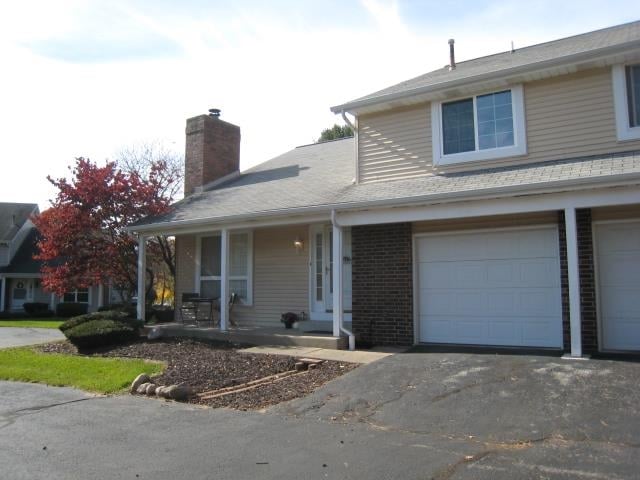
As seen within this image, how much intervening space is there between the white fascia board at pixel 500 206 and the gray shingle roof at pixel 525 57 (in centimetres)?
273

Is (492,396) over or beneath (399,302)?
beneath

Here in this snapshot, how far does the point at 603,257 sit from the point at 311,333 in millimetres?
5872

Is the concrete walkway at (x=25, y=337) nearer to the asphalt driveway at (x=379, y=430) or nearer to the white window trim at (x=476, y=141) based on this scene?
the asphalt driveway at (x=379, y=430)

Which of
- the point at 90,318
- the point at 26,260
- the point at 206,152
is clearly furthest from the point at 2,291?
the point at 90,318

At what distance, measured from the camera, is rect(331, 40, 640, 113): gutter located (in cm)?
940

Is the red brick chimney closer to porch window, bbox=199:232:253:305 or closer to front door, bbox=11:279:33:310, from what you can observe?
porch window, bbox=199:232:253:305

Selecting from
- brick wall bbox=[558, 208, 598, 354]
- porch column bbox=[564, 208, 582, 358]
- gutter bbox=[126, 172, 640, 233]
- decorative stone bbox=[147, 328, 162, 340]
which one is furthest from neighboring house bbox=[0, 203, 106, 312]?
porch column bbox=[564, 208, 582, 358]

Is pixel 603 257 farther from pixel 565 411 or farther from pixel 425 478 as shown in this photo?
pixel 425 478

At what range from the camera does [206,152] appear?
55.5ft

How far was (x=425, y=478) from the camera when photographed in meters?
4.52

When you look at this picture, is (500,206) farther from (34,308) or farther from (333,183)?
(34,308)

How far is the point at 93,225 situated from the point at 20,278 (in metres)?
18.1

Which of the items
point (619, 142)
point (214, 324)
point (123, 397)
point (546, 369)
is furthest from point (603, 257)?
point (214, 324)

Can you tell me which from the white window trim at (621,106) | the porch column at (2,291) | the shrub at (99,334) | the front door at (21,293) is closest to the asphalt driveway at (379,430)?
the shrub at (99,334)
